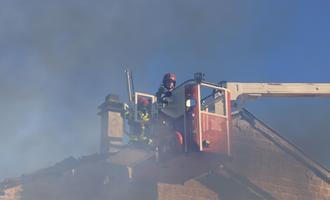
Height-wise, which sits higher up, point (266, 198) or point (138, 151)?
point (138, 151)

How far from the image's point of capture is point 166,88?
8953 mm

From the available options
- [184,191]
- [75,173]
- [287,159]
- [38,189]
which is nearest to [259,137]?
[287,159]

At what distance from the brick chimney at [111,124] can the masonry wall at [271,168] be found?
122 inches

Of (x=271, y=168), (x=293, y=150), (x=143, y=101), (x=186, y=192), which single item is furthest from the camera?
(x=293, y=150)

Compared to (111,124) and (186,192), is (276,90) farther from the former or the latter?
(111,124)

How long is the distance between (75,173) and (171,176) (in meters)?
3.26

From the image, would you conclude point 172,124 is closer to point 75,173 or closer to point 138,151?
point 138,151

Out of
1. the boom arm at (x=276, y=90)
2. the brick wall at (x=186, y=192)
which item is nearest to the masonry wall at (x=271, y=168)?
the brick wall at (x=186, y=192)

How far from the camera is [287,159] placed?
1366cm

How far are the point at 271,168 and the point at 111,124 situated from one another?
4.38 metres

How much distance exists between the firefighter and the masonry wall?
4.60m

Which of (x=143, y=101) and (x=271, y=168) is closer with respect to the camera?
(x=143, y=101)

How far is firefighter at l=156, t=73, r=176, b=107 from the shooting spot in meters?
8.90

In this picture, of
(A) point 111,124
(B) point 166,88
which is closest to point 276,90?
(B) point 166,88
